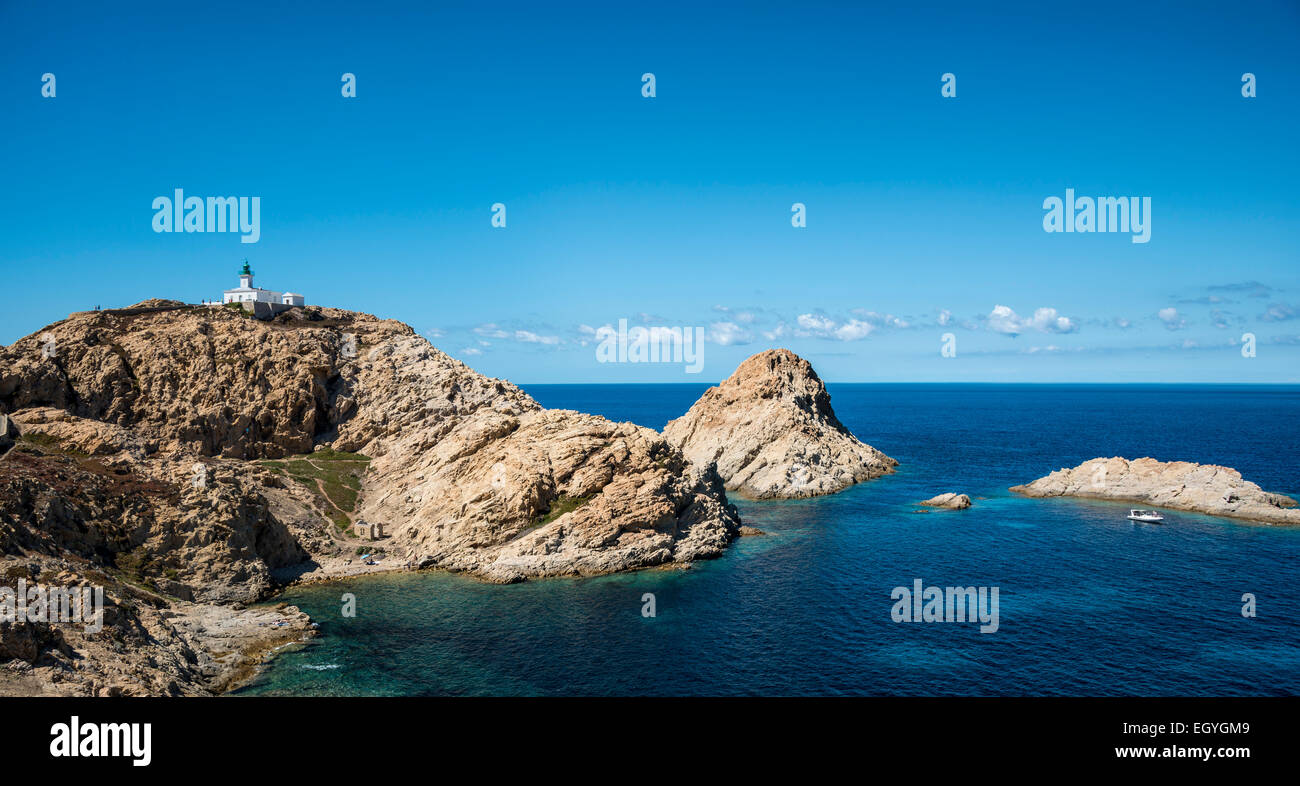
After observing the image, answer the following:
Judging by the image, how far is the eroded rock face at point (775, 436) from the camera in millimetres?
119750

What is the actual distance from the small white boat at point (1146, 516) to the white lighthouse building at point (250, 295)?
122 meters

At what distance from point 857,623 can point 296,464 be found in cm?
6921

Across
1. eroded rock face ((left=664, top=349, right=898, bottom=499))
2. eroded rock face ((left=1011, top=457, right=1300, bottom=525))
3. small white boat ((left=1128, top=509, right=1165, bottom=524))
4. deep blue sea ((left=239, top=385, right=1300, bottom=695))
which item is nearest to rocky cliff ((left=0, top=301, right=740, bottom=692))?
deep blue sea ((left=239, top=385, right=1300, bottom=695))

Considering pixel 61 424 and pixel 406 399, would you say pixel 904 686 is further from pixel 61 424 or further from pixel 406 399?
pixel 61 424

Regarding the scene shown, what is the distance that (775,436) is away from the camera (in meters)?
125

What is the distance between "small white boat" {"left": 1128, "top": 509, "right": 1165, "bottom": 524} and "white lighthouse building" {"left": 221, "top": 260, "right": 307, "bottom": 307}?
121910 mm

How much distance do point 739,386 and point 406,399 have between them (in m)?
63.8

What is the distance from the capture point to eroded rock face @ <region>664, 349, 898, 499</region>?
119750 mm

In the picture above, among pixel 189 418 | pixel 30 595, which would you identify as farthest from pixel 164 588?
pixel 189 418

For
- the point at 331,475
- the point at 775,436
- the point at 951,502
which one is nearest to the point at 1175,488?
the point at 951,502

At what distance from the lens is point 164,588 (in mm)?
59281

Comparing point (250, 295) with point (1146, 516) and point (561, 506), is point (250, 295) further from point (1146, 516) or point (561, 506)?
point (1146, 516)

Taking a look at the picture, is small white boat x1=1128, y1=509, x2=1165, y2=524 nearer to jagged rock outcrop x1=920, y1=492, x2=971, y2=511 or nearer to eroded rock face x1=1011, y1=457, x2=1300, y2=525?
eroded rock face x1=1011, y1=457, x2=1300, y2=525
